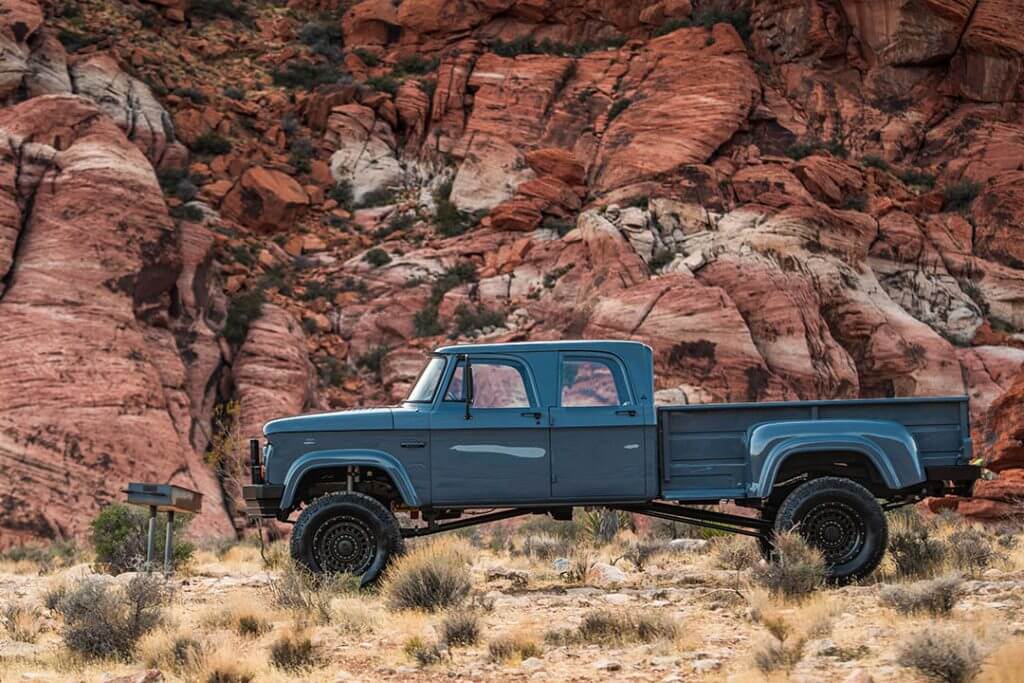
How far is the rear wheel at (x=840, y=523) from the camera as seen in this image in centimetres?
1107

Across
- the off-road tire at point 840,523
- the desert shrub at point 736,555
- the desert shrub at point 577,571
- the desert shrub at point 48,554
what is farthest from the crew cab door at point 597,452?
the desert shrub at point 48,554

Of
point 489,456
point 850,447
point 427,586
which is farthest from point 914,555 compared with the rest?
point 427,586

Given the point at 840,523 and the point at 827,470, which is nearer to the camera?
the point at 840,523

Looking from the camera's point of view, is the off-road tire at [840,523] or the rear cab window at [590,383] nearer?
the off-road tire at [840,523]

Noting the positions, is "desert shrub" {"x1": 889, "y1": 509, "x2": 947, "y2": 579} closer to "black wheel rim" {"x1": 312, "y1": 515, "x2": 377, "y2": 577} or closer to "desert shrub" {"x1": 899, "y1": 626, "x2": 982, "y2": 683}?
"desert shrub" {"x1": 899, "y1": 626, "x2": 982, "y2": 683}

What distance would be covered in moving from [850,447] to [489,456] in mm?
3569

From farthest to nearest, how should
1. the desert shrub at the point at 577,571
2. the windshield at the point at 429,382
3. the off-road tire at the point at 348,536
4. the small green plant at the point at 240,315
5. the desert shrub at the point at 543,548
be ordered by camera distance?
the small green plant at the point at 240,315
the desert shrub at the point at 543,548
the desert shrub at the point at 577,571
the windshield at the point at 429,382
the off-road tire at the point at 348,536

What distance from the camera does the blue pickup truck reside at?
11.1m

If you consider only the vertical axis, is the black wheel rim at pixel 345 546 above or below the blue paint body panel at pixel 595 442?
below

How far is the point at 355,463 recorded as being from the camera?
36.3 ft

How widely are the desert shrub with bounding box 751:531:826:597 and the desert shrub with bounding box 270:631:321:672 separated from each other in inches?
160

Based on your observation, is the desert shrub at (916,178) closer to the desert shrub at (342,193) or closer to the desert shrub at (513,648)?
the desert shrub at (342,193)

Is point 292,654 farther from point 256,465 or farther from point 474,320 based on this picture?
point 474,320

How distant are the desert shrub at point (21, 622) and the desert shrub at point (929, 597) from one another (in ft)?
24.6
